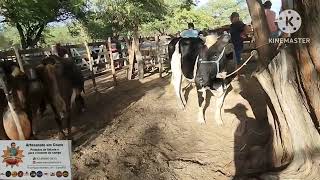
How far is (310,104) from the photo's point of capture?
221 inches

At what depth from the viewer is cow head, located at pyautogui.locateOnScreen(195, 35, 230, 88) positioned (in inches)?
327

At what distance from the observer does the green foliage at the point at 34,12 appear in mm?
23141

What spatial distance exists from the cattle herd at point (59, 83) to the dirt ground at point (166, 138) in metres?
0.47

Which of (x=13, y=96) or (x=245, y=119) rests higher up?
(x=13, y=96)

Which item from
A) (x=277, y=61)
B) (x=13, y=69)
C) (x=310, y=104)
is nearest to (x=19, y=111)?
(x=13, y=69)

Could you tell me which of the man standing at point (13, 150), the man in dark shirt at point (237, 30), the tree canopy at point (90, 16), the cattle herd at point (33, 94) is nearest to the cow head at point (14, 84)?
the cattle herd at point (33, 94)

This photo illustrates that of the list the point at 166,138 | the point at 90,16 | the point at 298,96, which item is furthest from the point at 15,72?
the point at 90,16

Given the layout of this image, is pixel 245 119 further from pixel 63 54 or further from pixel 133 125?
pixel 63 54

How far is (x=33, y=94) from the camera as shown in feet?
22.7

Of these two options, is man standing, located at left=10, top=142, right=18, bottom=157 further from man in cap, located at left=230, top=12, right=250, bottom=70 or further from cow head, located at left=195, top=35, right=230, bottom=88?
man in cap, located at left=230, top=12, right=250, bottom=70

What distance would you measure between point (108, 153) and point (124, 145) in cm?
45

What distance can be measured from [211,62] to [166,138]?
189cm

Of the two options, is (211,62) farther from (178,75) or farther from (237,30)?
(237,30)

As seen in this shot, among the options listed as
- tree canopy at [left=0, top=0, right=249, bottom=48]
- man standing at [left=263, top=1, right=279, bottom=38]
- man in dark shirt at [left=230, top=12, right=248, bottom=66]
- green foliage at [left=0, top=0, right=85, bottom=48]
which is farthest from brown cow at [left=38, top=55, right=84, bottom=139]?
green foliage at [left=0, top=0, right=85, bottom=48]
